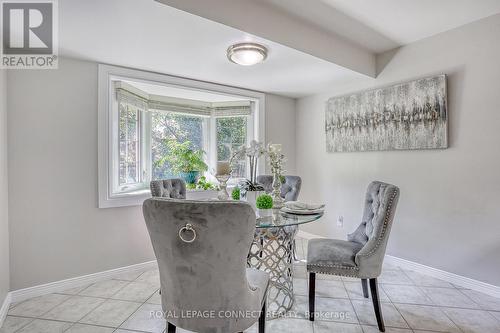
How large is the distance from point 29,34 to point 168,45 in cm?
105

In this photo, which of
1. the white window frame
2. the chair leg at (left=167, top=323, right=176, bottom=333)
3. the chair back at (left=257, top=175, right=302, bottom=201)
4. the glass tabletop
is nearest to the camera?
the chair leg at (left=167, top=323, right=176, bottom=333)

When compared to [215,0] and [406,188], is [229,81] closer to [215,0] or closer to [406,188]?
[215,0]

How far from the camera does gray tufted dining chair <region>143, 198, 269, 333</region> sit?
1.07m

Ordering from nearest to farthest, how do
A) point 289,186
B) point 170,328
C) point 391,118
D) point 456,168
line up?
point 170,328
point 456,168
point 391,118
point 289,186

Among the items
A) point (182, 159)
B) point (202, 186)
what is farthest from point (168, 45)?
point (202, 186)

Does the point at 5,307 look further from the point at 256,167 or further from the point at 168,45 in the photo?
the point at 168,45

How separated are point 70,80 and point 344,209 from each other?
11.3 ft

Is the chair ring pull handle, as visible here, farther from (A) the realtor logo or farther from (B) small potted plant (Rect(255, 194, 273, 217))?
(A) the realtor logo

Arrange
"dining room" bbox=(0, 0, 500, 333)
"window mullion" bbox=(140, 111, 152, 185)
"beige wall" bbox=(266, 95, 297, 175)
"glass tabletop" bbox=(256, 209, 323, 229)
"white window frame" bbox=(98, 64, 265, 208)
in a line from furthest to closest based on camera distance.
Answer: "beige wall" bbox=(266, 95, 297, 175) < "window mullion" bbox=(140, 111, 152, 185) < "white window frame" bbox=(98, 64, 265, 208) < "dining room" bbox=(0, 0, 500, 333) < "glass tabletop" bbox=(256, 209, 323, 229)

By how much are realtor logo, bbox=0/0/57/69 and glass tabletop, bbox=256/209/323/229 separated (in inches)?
78.0

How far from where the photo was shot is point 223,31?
80.0 inches

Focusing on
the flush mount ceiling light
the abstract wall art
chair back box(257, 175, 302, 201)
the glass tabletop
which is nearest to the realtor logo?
the flush mount ceiling light

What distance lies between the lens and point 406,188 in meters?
2.89

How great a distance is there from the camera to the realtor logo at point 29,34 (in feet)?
5.84
